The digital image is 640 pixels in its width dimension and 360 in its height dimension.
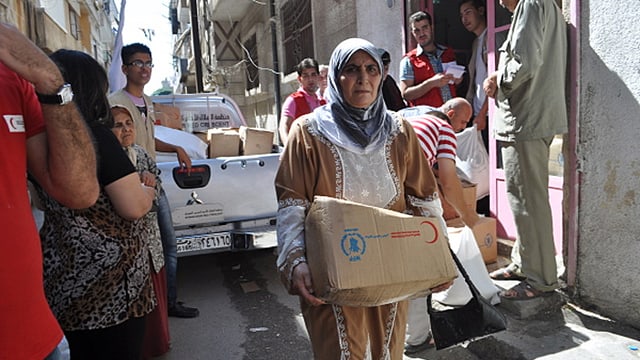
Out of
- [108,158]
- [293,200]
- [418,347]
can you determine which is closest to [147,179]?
[108,158]

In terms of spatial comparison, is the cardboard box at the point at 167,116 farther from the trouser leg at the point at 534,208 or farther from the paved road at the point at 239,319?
the trouser leg at the point at 534,208

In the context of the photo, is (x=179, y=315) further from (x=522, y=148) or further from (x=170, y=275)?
(x=522, y=148)

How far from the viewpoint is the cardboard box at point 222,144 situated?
4.63 meters

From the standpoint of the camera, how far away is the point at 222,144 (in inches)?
183

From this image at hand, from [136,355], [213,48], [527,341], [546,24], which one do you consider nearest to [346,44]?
[136,355]

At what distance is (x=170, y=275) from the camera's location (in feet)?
12.0

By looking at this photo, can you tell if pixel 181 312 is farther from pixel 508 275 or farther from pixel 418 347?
pixel 508 275

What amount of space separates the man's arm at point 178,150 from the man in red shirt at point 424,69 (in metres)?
2.11

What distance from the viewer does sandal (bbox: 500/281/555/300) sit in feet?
10.9

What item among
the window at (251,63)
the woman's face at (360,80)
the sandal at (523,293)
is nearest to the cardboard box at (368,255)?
the woman's face at (360,80)

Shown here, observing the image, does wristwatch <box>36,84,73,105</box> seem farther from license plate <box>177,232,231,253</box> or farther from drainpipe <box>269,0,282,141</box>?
drainpipe <box>269,0,282,141</box>

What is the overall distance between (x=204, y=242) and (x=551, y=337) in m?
2.64

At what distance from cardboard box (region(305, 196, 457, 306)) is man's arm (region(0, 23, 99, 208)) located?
2.36 ft

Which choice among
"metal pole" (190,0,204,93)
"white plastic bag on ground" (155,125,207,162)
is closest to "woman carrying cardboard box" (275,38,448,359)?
"white plastic bag on ground" (155,125,207,162)
